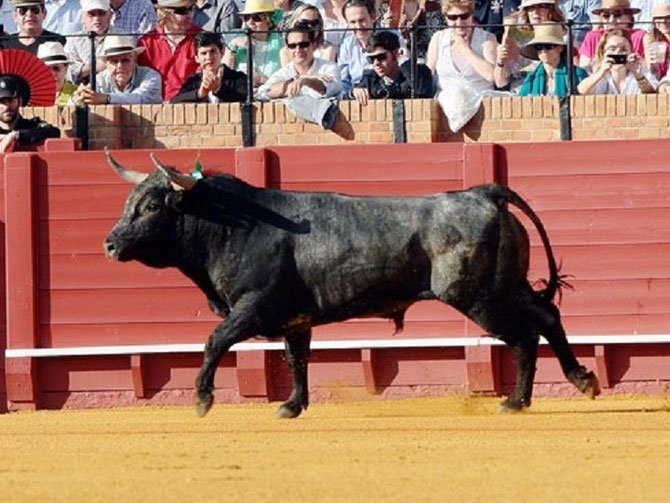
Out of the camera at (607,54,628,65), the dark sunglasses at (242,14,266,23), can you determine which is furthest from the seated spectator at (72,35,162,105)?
the camera at (607,54,628,65)

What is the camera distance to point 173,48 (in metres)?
16.2

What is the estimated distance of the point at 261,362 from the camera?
598 inches

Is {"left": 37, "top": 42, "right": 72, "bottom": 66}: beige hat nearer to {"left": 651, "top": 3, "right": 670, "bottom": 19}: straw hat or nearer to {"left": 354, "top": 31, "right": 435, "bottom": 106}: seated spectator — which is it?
{"left": 354, "top": 31, "right": 435, "bottom": 106}: seated spectator

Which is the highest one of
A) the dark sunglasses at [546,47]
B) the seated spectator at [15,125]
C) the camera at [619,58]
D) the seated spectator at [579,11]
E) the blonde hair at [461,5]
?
the blonde hair at [461,5]

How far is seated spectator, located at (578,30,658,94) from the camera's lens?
15227 mm

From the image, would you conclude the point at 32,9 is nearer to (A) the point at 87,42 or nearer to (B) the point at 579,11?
(A) the point at 87,42

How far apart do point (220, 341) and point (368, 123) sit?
143 inches

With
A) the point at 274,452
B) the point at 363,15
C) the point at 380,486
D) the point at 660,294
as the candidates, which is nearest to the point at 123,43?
the point at 363,15

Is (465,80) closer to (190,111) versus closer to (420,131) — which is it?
(420,131)

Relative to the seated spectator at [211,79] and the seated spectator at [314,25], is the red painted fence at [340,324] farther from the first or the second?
the seated spectator at [314,25]

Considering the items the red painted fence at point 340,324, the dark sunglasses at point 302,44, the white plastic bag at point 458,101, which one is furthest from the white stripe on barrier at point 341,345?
the dark sunglasses at point 302,44

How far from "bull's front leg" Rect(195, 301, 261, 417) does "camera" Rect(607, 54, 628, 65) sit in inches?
153

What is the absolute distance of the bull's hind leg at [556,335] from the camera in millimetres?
12992

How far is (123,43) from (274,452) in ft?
19.6
